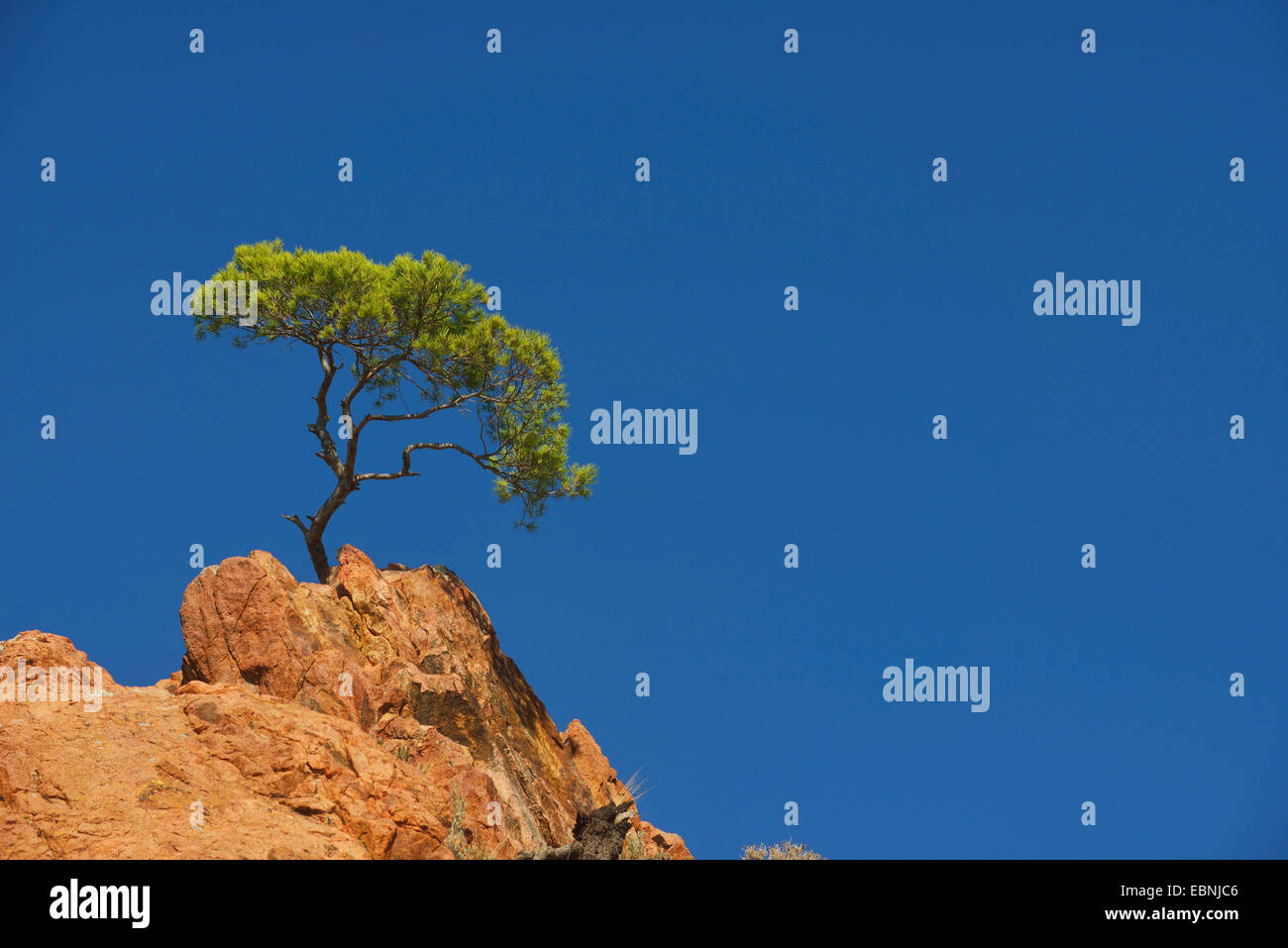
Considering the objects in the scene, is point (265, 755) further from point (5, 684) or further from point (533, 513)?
point (533, 513)

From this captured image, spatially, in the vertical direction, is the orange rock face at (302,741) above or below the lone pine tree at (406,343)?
below

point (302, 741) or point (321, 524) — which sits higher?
point (321, 524)

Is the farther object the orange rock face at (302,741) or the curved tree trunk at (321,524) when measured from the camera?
the curved tree trunk at (321,524)

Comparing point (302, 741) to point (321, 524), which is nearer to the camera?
point (302, 741)

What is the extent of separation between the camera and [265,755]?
18938mm

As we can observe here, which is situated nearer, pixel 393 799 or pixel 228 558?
pixel 393 799

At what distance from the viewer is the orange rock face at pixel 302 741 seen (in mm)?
16812

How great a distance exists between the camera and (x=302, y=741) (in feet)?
63.8

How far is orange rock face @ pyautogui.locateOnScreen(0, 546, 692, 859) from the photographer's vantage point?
16.8m

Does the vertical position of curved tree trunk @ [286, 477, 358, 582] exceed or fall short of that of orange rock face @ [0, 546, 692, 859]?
it exceeds it

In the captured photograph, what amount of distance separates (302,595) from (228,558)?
1847mm

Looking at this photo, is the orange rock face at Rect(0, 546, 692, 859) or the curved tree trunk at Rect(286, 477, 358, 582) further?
the curved tree trunk at Rect(286, 477, 358, 582)

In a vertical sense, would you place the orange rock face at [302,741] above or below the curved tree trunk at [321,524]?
below
